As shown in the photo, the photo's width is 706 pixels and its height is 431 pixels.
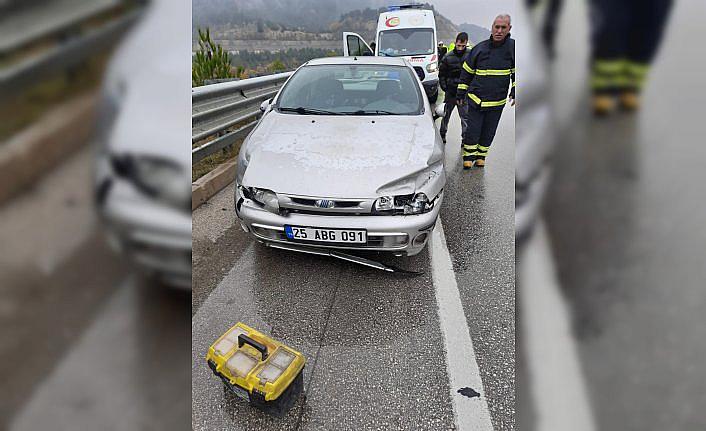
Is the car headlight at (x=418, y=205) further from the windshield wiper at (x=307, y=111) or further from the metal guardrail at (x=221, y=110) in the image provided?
the metal guardrail at (x=221, y=110)

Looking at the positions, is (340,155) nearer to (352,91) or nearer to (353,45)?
(352,91)

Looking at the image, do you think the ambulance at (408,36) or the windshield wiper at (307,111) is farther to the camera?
the ambulance at (408,36)

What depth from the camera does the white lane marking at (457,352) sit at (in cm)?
166

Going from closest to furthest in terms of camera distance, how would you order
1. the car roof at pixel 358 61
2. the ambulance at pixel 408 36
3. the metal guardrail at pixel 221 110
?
the metal guardrail at pixel 221 110, the car roof at pixel 358 61, the ambulance at pixel 408 36

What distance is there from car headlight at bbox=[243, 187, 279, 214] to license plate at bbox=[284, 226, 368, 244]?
0.16 metres

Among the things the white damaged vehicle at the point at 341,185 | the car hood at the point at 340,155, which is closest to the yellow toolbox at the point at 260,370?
the white damaged vehicle at the point at 341,185
